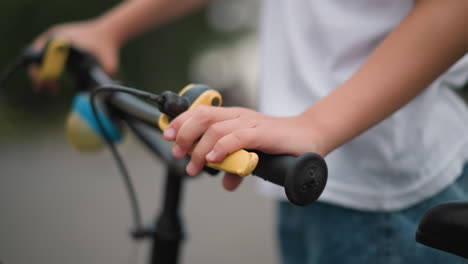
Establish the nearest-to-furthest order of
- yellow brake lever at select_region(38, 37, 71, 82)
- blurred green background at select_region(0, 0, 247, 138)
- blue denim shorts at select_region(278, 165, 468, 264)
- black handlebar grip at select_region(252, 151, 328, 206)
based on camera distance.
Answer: black handlebar grip at select_region(252, 151, 328, 206), blue denim shorts at select_region(278, 165, 468, 264), yellow brake lever at select_region(38, 37, 71, 82), blurred green background at select_region(0, 0, 247, 138)

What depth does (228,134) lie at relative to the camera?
0.51 metres

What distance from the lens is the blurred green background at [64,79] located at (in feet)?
15.4

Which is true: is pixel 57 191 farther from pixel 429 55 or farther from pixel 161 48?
pixel 161 48

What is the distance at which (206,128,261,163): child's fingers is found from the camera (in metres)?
0.50

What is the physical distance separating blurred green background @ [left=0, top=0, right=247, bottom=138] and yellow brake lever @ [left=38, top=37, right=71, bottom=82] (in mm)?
3339

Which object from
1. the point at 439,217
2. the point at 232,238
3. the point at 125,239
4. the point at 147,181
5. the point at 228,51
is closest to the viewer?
the point at 439,217

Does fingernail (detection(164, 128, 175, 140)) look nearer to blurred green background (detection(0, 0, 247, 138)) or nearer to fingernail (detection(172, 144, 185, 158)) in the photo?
fingernail (detection(172, 144, 185, 158))

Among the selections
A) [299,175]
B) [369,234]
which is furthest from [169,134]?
[369,234]

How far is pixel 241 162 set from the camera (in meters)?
0.49

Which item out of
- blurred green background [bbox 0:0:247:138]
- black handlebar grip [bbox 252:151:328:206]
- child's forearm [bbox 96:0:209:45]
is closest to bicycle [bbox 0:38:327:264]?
black handlebar grip [bbox 252:151:328:206]

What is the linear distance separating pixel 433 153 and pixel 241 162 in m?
0.37

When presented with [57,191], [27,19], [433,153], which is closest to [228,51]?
[27,19]

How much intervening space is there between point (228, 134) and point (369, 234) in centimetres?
35

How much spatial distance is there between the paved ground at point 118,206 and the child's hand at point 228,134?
1.21 m
